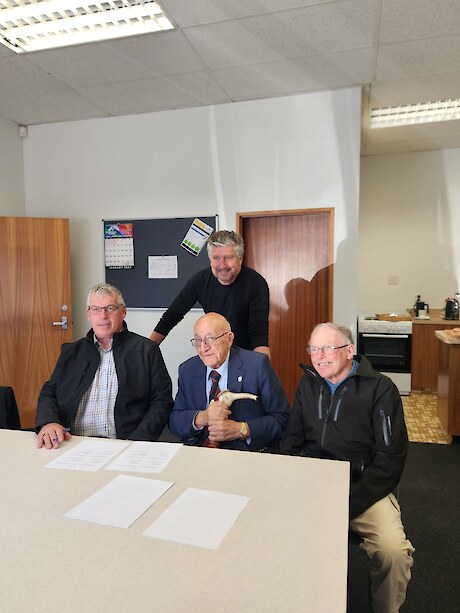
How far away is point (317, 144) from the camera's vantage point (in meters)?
3.59

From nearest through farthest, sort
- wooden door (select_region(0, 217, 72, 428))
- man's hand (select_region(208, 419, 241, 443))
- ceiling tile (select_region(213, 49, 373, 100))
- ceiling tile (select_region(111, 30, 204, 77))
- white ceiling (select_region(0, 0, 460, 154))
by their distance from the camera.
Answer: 1. man's hand (select_region(208, 419, 241, 443))
2. white ceiling (select_region(0, 0, 460, 154))
3. ceiling tile (select_region(111, 30, 204, 77))
4. ceiling tile (select_region(213, 49, 373, 100))
5. wooden door (select_region(0, 217, 72, 428))

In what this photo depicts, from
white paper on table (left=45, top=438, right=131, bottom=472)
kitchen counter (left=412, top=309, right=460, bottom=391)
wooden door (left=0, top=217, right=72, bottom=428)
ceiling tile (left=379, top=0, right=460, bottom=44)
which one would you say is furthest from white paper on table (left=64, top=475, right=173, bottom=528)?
kitchen counter (left=412, top=309, right=460, bottom=391)

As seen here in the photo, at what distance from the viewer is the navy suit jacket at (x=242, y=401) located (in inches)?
71.6

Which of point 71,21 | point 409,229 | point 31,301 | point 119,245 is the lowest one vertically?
point 31,301

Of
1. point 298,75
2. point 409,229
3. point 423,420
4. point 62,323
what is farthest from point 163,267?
point 409,229

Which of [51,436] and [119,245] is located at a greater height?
[119,245]

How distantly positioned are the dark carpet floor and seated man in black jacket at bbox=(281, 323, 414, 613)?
12cm

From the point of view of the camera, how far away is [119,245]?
13.7 feet

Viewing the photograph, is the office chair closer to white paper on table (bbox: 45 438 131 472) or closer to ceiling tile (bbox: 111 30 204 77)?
white paper on table (bbox: 45 438 131 472)

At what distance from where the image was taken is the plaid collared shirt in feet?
6.56

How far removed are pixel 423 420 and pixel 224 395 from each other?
3.02 m

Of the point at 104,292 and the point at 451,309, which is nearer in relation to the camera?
the point at 104,292

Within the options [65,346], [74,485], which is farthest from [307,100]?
[74,485]

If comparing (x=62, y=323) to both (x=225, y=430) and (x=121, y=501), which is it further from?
(x=121, y=501)
